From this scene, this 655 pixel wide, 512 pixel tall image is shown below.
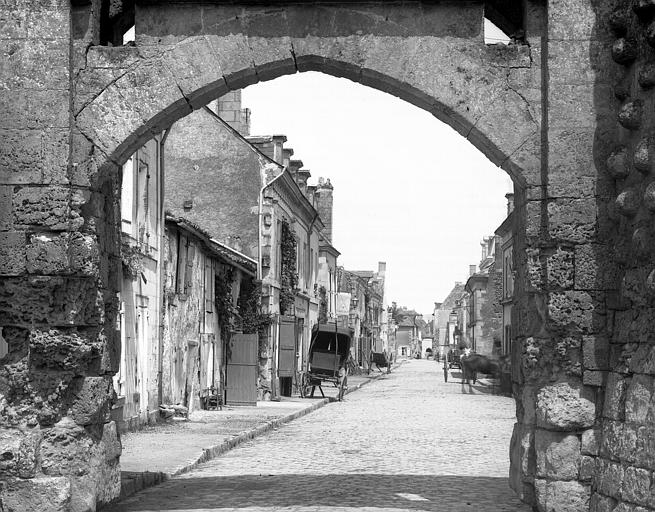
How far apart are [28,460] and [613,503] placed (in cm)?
448

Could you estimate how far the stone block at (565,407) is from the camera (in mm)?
7789

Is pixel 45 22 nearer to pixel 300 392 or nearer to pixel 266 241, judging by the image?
pixel 266 241

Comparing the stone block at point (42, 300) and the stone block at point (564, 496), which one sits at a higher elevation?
the stone block at point (42, 300)

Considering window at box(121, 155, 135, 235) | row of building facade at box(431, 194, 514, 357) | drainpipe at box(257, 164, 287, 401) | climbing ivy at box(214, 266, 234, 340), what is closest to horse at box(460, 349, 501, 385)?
row of building facade at box(431, 194, 514, 357)

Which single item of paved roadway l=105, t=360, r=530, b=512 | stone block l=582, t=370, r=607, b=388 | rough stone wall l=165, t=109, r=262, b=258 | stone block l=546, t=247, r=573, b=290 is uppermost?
rough stone wall l=165, t=109, r=262, b=258

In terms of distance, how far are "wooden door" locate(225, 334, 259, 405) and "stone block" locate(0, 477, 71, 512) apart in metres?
15.5

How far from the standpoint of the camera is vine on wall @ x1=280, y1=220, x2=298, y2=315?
28484 millimetres

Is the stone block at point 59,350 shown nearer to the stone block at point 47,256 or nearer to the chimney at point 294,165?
the stone block at point 47,256

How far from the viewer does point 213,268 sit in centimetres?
2205

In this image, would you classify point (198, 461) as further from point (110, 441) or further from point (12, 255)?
point (12, 255)

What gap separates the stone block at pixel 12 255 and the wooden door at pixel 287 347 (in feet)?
62.5

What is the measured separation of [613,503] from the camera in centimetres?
736

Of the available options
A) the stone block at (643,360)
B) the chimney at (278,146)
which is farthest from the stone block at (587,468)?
the chimney at (278,146)

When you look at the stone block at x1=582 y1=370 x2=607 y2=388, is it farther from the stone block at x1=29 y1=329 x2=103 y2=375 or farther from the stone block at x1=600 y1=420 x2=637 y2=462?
the stone block at x1=29 y1=329 x2=103 y2=375
